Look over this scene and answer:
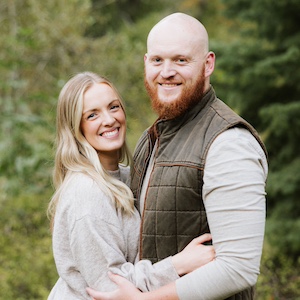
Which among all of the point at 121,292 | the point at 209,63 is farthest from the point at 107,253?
the point at 209,63

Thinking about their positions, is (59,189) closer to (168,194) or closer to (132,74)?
(168,194)

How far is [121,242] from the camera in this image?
249 centimetres

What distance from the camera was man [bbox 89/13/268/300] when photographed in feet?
7.06

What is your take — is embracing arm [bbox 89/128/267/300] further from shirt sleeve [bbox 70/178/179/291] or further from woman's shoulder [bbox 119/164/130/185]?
woman's shoulder [bbox 119/164/130/185]

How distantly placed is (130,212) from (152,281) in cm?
36

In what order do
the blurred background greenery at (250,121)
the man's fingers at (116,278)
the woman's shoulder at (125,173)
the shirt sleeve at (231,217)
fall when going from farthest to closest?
1. the blurred background greenery at (250,121)
2. the woman's shoulder at (125,173)
3. the man's fingers at (116,278)
4. the shirt sleeve at (231,217)

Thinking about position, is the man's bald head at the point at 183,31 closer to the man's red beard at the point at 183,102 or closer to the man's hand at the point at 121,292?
the man's red beard at the point at 183,102

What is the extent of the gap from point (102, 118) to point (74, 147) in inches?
7.8

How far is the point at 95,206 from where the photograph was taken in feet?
8.06

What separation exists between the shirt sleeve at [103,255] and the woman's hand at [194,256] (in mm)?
47

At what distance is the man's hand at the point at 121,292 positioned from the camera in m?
2.31

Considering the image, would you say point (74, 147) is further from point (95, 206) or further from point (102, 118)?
point (95, 206)

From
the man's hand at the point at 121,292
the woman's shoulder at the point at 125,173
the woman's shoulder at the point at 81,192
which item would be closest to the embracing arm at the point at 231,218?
the man's hand at the point at 121,292

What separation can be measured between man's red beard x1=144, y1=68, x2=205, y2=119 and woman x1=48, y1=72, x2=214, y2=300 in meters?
0.36
